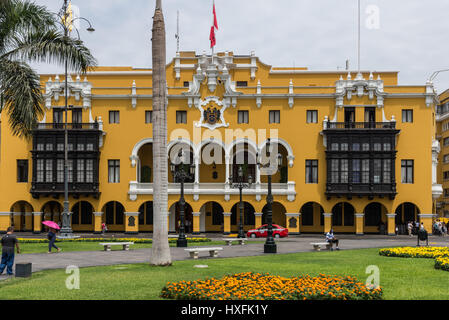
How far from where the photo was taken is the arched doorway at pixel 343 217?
4838 cm

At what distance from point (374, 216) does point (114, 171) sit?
2402cm

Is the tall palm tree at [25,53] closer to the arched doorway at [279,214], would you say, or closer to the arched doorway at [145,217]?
the arched doorway at [145,217]

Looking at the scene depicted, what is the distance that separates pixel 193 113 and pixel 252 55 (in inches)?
344

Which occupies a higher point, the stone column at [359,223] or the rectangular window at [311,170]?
the rectangular window at [311,170]

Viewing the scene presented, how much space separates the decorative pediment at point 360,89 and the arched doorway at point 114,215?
22.2 m

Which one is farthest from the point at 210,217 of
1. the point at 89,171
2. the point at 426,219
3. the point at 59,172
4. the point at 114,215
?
the point at 426,219

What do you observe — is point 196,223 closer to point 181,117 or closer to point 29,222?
point 181,117

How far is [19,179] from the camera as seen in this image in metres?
47.4

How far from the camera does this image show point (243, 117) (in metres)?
47.3

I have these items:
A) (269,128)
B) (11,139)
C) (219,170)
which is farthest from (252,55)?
(11,139)

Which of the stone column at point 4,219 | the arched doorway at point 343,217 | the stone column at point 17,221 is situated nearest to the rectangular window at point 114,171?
the stone column at point 17,221

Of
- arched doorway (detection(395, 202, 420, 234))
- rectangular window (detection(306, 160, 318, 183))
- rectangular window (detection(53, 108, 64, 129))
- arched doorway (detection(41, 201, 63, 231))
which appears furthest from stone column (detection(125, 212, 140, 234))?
arched doorway (detection(395, 202, 420, 234))

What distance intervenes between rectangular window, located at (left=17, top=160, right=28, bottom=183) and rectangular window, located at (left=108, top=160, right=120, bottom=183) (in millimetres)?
7463

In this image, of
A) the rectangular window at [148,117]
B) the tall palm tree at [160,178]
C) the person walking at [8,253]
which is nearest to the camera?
the person walking at [8,253]
